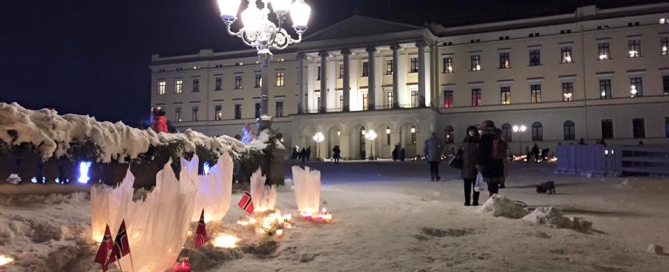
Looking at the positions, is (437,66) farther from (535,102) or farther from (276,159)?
(276,159)

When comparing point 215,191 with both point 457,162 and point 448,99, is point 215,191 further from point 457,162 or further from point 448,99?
point 448,99

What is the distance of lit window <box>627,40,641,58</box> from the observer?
4762 centimetres

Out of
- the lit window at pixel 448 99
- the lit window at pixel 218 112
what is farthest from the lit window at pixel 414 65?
the lit window at pixel 218 112

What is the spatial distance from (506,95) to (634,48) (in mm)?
12316

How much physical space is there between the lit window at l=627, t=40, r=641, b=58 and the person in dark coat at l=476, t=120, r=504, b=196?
152 feet

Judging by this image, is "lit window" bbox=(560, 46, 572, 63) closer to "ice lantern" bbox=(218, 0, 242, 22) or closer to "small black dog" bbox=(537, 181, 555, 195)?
"small black dog" bbox=(537, 181, 555, 195)

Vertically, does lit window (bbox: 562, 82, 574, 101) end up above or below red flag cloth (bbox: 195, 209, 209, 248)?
above

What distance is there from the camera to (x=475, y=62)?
53625mm

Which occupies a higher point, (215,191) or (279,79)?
(279,79)

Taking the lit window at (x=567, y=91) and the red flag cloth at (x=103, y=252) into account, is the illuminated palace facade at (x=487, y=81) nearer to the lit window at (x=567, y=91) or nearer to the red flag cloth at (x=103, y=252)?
the lit window at (x=567, y=91)

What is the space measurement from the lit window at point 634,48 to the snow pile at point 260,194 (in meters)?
50.2

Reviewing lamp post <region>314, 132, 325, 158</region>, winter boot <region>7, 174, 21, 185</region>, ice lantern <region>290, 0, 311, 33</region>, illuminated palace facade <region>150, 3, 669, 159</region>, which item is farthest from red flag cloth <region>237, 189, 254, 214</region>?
lamp post <region>314, 132, 325, 158</region>

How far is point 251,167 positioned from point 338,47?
4383 centimetres

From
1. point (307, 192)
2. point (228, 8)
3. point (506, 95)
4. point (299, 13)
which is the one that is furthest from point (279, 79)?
point (307, 192)
